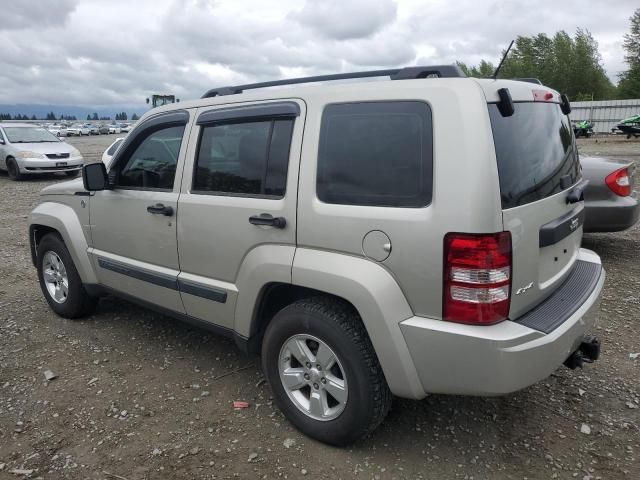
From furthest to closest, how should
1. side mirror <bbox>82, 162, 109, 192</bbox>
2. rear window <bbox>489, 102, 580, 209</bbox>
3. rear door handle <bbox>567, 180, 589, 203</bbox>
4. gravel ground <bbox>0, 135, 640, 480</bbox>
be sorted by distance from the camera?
side mirror <bbox>82, 162, 109, 192</bbox> < rear door handle <bbox>567, 180, 589, 203</bbox> < gravel ground <bbox>0, 135, 640, 480</bbox> < rear window <bbox>489, 102, 580, 209</bbox>

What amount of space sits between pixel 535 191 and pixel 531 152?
0.64 ft

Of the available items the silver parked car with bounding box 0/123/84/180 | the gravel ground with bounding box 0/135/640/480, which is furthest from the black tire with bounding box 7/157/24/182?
the gravel ground with bounding box 0/135/640/480

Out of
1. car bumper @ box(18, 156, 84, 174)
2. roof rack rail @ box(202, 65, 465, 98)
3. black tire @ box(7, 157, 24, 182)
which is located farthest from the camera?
black tire @ box(7, 157, 24, 182)

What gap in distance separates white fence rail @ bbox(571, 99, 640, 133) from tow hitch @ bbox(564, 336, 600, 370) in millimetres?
36507

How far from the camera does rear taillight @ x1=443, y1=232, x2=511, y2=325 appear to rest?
221 centimetres

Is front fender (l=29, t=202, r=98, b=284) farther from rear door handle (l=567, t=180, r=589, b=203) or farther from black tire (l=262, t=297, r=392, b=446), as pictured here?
rear door handle (l=567, t=180, r=589, b=203)

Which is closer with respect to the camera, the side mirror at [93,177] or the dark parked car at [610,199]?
the side mirror at [93,177]

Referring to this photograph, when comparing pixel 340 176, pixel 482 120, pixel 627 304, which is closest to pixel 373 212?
pixel 340 176

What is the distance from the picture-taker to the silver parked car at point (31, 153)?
14383mm

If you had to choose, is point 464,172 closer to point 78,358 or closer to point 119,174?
point 119,174

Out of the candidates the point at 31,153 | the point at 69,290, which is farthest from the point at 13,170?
the point at 69,290

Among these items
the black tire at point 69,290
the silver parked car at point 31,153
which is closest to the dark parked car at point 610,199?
the black tire at point 69,290

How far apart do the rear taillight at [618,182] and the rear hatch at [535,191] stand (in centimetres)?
288

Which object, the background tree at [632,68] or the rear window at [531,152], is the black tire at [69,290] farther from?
the background tree at [632,68]
